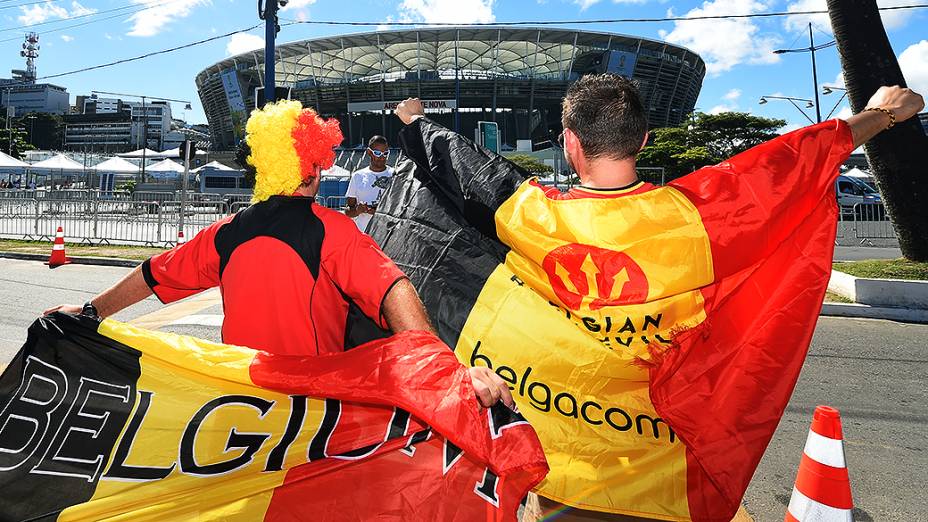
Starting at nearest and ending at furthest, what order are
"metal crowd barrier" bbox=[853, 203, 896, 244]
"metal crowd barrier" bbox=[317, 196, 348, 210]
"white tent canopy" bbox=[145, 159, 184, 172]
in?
"metal crowd barrier" bbox=[853, 203, 896, 244] < "metal crowd barrier" bbox=[317, 196, 348, 210] < "white tent canopy" bbox=[145, 159, 184, 172]

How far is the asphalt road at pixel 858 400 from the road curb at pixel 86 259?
348 centimetres

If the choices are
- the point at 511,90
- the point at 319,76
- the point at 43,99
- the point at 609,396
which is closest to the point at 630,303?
the point at 609,396

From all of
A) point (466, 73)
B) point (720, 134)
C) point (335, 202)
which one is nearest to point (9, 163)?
point (335, 202)

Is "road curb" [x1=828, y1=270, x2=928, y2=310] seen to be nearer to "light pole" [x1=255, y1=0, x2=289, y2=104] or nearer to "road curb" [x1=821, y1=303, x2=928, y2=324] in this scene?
"road curb" [x1=821, y1=303, x2=928, y2=324]

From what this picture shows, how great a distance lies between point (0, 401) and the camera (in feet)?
7.07

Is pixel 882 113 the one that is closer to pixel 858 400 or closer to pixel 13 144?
pixel 858 400

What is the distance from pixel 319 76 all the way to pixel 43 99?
431 feet

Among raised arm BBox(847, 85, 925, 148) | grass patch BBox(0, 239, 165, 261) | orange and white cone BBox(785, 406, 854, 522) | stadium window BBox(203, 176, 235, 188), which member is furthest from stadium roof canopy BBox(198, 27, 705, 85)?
orange and white cone BBox(785, 406, 854, 522)

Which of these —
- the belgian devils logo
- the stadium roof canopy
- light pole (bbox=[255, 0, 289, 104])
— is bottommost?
the belgian devils logo

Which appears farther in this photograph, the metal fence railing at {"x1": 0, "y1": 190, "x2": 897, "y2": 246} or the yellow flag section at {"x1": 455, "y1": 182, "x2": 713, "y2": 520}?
the metal fence railing at {"x1": 0, "y1": 190, "x2": 897, "y2": 246}

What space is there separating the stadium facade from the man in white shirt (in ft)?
184

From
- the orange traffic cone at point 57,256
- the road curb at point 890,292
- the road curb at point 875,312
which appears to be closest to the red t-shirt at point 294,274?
the road curb at point 875,312

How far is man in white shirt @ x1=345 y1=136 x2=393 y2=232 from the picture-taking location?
8.19m

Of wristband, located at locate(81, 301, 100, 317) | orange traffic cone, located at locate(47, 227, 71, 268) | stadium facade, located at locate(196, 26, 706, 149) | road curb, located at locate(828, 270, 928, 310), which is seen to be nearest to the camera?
wristband, located at locate(81, 301, 100, 317)
